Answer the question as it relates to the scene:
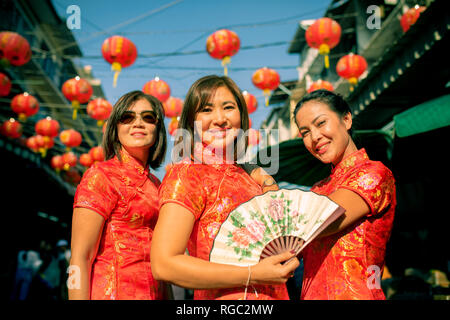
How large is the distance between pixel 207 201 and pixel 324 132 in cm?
68

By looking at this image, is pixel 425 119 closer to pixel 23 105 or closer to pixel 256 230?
pixel 256 230

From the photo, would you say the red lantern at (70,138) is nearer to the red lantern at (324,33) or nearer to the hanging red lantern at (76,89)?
the hanging red lantern at (76,89)

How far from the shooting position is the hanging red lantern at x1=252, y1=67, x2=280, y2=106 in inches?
303

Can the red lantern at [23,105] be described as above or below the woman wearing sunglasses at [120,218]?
above

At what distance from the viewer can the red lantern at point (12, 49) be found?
6520mm

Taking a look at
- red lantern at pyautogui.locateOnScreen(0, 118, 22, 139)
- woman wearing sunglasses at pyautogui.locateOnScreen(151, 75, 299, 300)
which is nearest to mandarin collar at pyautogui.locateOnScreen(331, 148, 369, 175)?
woman wearing sunglasses at pyautogui.locateOnScreen(151, 75, 299, 300)

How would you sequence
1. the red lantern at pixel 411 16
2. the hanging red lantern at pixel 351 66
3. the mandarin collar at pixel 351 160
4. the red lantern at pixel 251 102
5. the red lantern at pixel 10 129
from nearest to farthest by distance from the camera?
the mandarin collar at pixel 351 160, the red lantern at pixel 411 16, the hanging red lantern at pixel 351 66, the red lantern at pixel 251 102, the red lantern at pixel 10 129

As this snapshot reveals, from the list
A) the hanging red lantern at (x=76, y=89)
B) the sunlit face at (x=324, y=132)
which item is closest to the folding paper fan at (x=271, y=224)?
the sunlit face at (x=324, y=132)

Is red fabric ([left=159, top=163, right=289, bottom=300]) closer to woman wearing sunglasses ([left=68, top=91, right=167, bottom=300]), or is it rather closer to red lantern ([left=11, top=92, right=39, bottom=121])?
woman wearing sunglasses ([left=68, top=91, right=167, bottom=300])

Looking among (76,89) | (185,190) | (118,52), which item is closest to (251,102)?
(118,52)

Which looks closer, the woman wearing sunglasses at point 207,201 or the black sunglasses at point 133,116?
the woman wearing sunglasses at point 207,201

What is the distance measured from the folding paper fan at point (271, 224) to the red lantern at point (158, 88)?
627 centimetres

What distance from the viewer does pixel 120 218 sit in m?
1.84
